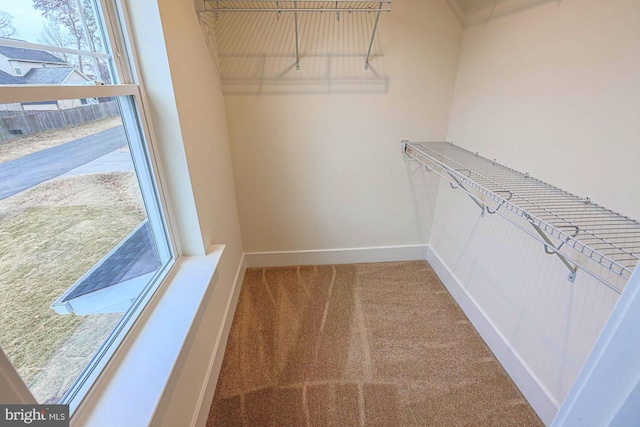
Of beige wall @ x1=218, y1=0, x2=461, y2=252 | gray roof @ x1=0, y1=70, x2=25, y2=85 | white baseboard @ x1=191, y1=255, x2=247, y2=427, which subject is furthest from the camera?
beige wall @ x1=218, y1=0, x2=461, y2=252

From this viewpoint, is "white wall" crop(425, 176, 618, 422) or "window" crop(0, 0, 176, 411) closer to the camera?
"window" crop(0, 0, 176, 411)

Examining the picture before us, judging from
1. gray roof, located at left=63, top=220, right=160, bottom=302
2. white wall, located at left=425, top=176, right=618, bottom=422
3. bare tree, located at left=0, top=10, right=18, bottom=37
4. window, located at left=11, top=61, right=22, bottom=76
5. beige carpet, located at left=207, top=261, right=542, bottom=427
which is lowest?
beige carpet, located at left=207, top=261, right=542, bottom=427

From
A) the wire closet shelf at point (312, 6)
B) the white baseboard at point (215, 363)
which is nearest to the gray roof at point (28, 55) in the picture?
the wire closet shelf at point (312, 6)

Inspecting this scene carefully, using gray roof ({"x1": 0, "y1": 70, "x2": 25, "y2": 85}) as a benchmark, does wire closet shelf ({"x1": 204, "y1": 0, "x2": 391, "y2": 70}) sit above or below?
above

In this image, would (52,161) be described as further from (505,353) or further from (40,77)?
Result: (505,353)

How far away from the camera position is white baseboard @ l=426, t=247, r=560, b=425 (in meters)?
1.33

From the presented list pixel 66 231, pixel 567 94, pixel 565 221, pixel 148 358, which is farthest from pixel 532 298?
pixel 66 231

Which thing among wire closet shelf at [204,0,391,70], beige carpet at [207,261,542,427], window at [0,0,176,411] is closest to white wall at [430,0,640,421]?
beige carpet at [207,261,542,427]

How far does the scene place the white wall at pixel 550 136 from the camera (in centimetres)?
101

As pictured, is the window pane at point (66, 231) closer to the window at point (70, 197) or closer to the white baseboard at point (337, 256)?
the window at point (70, 197)

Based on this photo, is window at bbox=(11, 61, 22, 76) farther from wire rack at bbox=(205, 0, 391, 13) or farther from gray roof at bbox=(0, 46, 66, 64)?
wire rack at bbox=(205, 0, 391, 13)

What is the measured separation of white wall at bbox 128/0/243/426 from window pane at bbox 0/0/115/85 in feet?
0.50

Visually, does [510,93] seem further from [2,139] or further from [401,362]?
[2,139]

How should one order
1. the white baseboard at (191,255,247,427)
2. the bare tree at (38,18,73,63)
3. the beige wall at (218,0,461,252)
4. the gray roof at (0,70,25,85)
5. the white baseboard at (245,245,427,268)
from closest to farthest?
the gray roof at (0,70,25,85) < the bare tree at (38,18,73,63) < the white baseboard at (191,255,247,427) < the beige wall at (218,0,461,252) < the white baseboard at (245,245,427,268)
